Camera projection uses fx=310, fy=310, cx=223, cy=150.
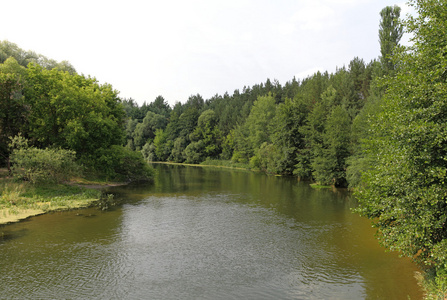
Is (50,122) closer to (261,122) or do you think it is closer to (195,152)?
(261,122)

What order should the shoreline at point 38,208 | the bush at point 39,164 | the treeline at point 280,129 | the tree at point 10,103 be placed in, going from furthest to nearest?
the treeline at point 280,129, the tree at point 10,103, the bush at point 39,164, the shoreline at point 38,208

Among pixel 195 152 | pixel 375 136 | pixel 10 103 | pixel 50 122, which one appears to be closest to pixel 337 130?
pixel 375 136

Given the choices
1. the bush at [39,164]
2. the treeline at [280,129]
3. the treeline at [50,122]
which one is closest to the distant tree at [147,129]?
the treeline at [280,129]

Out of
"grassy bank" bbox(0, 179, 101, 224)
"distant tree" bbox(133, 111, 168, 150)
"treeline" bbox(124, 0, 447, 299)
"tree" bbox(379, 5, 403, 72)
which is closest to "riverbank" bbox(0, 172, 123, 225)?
"grassy bank" bbox(0, 179, 101, 224)

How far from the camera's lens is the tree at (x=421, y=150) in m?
13.0

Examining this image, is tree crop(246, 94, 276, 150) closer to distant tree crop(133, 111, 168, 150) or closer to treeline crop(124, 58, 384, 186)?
treeline crop(124, 58, 384, 186)

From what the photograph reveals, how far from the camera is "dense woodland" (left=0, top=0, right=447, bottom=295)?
13.6 m

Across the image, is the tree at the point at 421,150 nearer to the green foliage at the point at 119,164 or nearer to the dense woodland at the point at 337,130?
the dense woodland at the point at 337,130

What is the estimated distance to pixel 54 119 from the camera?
131 feet

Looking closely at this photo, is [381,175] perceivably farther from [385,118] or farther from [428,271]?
[428,271]

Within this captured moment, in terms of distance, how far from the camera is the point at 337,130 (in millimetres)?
52594

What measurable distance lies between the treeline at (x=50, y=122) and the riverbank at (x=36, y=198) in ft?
6.28

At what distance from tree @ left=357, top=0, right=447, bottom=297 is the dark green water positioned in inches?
128

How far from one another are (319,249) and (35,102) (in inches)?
1429
